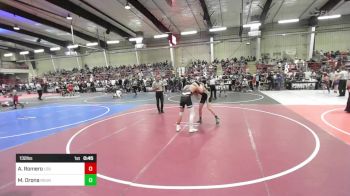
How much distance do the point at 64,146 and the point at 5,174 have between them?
74.8 inches

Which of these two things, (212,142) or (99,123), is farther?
(99,123)

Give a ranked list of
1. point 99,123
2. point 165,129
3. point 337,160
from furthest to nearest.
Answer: point 99,123 < point 165,129 < point 337,160

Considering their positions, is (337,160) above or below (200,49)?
below

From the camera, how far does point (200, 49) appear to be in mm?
31250

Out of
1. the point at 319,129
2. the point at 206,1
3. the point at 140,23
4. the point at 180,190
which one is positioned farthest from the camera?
the point at 140,23

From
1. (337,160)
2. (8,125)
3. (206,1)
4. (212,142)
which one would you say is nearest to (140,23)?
(206,1)

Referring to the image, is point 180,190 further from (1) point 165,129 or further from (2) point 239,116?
(2) point 239,116
